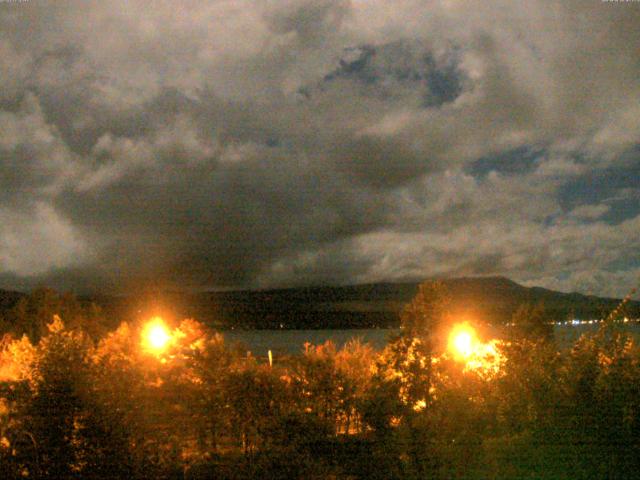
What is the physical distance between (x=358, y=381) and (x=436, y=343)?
5.32 ft

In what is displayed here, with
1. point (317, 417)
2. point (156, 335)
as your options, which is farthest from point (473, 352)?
point (156, 335)

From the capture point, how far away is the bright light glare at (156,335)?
576 inches

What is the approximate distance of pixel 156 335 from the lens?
1588cm

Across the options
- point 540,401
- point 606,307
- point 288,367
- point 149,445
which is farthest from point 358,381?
point 606,307

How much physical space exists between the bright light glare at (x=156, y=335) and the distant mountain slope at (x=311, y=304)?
263 inches

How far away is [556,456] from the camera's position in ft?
25.9

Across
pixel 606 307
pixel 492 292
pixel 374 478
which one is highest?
pixel 492 292

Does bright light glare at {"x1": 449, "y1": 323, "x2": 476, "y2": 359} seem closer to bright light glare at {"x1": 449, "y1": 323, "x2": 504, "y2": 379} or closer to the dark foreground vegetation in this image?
bright light glare at {"x1": 449, "y1": 323, "x2": 504, "y2": 379}

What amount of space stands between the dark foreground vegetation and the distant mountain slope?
2.29m

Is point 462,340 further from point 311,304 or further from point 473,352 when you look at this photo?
point 311,304

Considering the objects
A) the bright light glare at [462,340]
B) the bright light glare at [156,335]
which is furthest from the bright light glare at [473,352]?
the bright light glare at [156,335]

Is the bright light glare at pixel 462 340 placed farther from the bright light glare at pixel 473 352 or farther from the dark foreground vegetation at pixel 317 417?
the dark foreground vegetation at pixel 317 417

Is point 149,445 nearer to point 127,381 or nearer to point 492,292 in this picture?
point 127,381

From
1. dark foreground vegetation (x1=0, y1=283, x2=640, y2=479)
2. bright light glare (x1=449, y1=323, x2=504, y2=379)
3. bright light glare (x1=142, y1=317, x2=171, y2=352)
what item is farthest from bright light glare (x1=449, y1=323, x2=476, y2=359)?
bright light glare (x1=142, y1=317, x2=171, y2=352)
